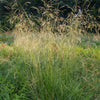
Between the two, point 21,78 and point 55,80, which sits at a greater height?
point 55,80

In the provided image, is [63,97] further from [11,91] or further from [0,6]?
[0,6]

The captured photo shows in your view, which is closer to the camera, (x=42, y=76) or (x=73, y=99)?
(x=73, y=99)

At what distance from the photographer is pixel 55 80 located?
5.67ft

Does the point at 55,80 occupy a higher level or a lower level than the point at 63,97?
higher

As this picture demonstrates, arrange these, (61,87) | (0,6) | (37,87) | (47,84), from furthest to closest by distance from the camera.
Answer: (0,6) < (37,87) < (47,84) < (61,87)

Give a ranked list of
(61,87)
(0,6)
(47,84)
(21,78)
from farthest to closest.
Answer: (0,6), (21,78), (47,84), (61,87)

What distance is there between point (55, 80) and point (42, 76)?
0.24 m

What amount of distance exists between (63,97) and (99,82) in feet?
2.28

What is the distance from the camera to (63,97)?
1631 mm

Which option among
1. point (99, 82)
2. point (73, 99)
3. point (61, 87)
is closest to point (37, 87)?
point (61, 87)

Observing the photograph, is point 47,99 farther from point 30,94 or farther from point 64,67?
point 64,67

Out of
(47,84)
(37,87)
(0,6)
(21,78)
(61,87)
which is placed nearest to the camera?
(61,87)

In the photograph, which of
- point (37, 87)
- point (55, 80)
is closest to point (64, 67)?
point (55, 80)

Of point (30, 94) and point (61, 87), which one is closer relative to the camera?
point (61, 87)
